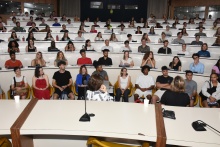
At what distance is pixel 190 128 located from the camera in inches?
99.2

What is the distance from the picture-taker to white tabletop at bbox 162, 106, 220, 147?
228cm

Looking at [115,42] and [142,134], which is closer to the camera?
[142,134]

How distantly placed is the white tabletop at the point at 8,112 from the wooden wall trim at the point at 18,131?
49 mm

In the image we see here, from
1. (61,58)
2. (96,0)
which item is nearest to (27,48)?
(61,58)

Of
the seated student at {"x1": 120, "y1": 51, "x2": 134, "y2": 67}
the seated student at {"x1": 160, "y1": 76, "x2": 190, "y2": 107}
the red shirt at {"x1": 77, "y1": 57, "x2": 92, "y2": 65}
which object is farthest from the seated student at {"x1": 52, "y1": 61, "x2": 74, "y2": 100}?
the seated student at {"x1": 160, "y1": 76, "x2": 190, "y2": 107}

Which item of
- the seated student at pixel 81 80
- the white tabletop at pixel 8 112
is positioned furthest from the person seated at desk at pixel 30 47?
the white tabletop at pixel 8 112

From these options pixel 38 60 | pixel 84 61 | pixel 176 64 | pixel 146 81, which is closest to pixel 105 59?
pixel 84 61

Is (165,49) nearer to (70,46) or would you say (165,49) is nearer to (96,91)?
(70,46)

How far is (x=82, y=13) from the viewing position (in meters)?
15.9

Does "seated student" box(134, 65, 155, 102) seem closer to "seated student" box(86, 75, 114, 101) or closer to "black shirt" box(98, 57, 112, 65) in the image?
"black shirt" box(98, 57, 112, 65)

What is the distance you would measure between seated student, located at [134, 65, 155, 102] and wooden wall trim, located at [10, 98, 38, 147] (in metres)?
2.74

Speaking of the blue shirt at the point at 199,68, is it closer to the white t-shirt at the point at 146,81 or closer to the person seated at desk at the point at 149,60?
the person seated at desk at the point at 149,60

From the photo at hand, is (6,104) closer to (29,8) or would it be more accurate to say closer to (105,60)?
(105,60)

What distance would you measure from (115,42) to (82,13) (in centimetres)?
846
